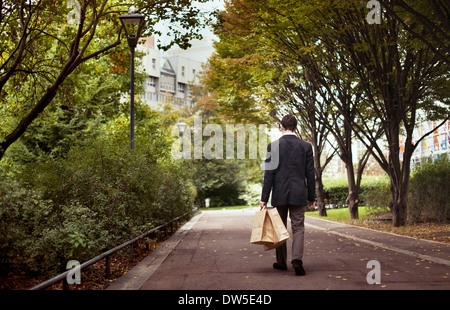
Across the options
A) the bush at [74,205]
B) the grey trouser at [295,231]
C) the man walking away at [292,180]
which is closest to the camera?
the bush at [74,205]

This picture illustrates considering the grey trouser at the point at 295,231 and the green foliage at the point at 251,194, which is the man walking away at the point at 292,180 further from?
the green foliage at the point at 251,194

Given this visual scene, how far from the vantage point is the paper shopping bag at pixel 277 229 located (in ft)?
21.3

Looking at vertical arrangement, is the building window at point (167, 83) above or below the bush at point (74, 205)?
above

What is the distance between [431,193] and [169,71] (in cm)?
6940

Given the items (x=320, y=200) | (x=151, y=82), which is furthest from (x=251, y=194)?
(x=151, y=82)

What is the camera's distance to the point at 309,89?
22672mm

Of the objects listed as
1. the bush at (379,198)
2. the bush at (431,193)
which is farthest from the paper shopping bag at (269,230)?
the bush at (379,198)

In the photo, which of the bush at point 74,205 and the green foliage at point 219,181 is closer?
the bush at point 74,205

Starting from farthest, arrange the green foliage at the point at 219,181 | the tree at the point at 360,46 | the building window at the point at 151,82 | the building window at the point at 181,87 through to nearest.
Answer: the building window at the point at 181,87
the building window at the point at 151,82
the green foliage at the point at 219,181
the tree at the point at 360,46

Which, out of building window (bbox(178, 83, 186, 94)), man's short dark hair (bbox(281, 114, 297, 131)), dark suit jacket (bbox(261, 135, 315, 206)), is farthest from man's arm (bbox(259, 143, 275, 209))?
building window (bbox(178, 83, 186, 94))

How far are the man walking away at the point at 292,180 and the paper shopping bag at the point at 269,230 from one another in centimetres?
24
